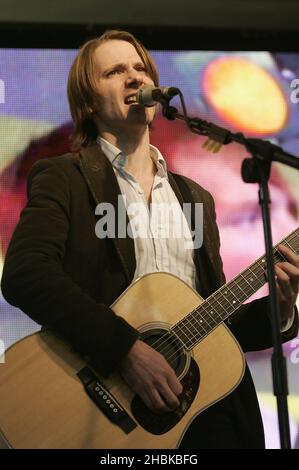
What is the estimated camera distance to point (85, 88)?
2.44 m

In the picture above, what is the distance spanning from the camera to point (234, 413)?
2.16 m

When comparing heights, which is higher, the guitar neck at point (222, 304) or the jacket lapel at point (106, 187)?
the jacket lapel at point (106, 187)

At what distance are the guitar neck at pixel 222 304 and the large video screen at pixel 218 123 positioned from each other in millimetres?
894

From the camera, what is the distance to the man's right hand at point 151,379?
1.99 meters

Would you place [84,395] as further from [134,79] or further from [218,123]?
[218,123]

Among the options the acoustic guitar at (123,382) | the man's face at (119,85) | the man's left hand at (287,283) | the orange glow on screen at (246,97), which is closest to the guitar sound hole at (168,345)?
the acoustic guitar at (123,382)

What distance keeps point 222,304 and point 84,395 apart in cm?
50

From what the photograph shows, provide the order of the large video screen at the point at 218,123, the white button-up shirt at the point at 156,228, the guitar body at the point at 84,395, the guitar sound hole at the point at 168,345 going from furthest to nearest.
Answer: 1. the large video screen at the point at 218,123
2. the white button-up shirt at the point at 156,228
3. the guitar sound hole at the point at 168,345
4. the guitar body at the point at 84,395

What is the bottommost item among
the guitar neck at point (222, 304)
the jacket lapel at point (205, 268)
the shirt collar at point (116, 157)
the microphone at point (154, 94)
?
the guitar neck at point (222, 304)

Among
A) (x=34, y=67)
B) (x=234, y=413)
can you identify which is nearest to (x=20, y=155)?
(x=34, y=67)

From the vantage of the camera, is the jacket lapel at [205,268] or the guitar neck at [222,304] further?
the jacket lapel at [205,268]

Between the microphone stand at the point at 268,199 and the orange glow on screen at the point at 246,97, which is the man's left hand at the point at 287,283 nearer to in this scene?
the microphone stand at the point at 268,199

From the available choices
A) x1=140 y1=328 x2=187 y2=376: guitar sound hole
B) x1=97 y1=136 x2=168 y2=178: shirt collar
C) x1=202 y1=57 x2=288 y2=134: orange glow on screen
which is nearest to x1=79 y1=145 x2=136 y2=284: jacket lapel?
x1=97 y1=136 x2=168 y2=178: shirt collar

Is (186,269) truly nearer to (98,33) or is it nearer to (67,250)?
(67,250)
